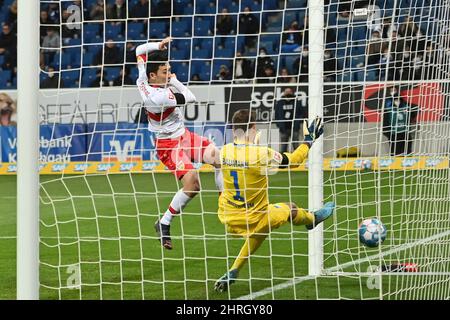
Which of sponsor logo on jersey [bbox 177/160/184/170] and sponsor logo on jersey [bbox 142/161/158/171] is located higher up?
sponsor logo on jersey [bbox 177/160/184/170]

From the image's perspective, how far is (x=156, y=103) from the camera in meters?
9.32

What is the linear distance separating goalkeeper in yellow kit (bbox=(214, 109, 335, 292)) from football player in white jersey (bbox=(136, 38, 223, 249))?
103 centimetres

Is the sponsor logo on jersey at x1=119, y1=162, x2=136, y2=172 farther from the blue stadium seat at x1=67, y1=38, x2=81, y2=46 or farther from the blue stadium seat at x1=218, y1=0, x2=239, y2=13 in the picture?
the blue stadium seat at x1=218, y1=0, x2=239, y2=13

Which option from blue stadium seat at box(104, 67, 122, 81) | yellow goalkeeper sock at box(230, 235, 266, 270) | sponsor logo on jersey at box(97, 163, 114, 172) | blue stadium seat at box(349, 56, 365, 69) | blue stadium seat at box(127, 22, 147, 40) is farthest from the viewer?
sponsor logo on jersey at box(97, 163, 114, 172)

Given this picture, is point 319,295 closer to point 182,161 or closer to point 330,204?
point 330,204

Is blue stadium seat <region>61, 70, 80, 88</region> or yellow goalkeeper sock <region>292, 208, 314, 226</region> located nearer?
yellow goalkeeper sock <region>292, 208, 314, 226</region>

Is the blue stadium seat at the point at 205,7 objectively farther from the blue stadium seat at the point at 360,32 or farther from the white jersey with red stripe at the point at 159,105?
the blue stadium seat at the point at 360,32

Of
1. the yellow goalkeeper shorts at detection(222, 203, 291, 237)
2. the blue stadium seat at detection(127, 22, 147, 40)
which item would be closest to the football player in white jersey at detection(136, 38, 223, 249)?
the yellow goalkeeper shorts at detection(222, 203, 291, 237)

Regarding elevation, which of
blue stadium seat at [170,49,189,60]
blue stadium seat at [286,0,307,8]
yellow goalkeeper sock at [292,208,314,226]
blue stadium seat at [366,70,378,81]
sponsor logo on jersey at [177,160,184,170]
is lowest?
yellow goalkeeper sock at [292,208,314,226]

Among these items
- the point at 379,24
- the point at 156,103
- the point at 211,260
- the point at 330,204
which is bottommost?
the point at 211,260

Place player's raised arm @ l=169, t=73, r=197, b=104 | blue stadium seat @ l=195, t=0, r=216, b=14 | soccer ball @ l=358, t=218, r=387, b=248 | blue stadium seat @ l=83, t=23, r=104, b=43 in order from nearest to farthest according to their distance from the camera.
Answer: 1. soccer ball @ l=358, t=218, r=387, b=248
2. player's raised arm @ l=169, t=73, r=197, b=104
3. blue stadium seat @ l=83, t=23, r=104, b=43
4. blue stadium seat @ l=195, t=0, r=216, b=14

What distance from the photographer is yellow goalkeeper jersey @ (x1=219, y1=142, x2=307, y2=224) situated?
26.1ft
